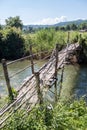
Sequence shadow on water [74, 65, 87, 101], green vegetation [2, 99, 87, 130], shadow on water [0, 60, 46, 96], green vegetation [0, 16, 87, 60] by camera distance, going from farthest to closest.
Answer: green vegetation [0, 16, 87, 60], shadow on water [0, 60, 46, 96], shadow on water [74, 65, 87, 101], green vegetation [2, 99, 87, 130]

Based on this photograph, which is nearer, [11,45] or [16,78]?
[16,78]

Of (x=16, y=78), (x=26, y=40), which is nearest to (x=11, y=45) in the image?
(x=26, y=40)

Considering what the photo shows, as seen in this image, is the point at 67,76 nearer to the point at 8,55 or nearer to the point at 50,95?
the point at 50,95

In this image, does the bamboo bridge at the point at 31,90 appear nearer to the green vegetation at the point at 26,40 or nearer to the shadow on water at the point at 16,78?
the shadow on water at the point at 16,78

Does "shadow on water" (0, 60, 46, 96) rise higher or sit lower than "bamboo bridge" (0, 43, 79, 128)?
lower

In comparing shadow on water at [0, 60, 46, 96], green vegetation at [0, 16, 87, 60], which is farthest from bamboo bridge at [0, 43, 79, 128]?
green vegetation at [0, 16, 87, 60]

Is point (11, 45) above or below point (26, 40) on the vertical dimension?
below

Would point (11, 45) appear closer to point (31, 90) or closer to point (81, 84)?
point (81, 84)

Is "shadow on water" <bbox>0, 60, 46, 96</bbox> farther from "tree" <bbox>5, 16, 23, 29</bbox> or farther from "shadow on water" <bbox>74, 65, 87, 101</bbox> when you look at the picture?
"tree" <bbox>5, 16, 23, 29</bbox>

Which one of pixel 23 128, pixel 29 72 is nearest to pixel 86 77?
pixel 29 72

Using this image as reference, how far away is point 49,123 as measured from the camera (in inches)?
299

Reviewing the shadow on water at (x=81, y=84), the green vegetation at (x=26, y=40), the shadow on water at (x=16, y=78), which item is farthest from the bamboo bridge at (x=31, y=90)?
the green vegetation at (x=26, y=40)

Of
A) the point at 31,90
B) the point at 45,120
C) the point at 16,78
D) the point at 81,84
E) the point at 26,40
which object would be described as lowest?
the point at 81,84

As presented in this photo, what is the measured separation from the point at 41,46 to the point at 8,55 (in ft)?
17.5
